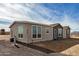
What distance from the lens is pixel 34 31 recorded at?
7352mm

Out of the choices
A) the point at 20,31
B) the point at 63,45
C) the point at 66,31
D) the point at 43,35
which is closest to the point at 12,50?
the point at 20,31

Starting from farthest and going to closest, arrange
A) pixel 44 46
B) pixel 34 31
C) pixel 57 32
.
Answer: pixel 57 32 → pixel 34 31 → pixel 44 46

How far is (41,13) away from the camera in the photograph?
22.7ft

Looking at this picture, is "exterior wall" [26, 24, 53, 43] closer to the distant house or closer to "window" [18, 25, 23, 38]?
"window" [18, 25, 23, 38]

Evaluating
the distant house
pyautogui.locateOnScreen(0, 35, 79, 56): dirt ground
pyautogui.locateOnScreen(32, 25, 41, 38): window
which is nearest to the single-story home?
pyautogui.locateOnScreen(32, 25, 41, 38): window

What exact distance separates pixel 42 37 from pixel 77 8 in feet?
5.30

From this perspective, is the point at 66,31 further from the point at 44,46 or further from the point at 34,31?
the point at 34,31

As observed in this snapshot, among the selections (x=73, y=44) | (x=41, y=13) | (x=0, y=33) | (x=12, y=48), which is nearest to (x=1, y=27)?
(x=0, y=33)

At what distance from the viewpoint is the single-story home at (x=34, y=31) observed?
23.0ft

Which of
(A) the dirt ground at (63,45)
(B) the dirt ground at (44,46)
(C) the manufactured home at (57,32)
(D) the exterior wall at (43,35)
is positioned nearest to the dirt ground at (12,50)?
(B) the dirt ground at (44,46)

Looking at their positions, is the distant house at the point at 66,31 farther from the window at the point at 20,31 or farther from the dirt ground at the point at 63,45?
the window at the point at 20,31

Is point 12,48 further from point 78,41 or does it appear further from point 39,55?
point 78,41

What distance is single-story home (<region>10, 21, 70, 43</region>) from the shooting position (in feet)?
23.0

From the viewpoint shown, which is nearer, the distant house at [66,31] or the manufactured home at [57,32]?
the distant house at [66,31]
